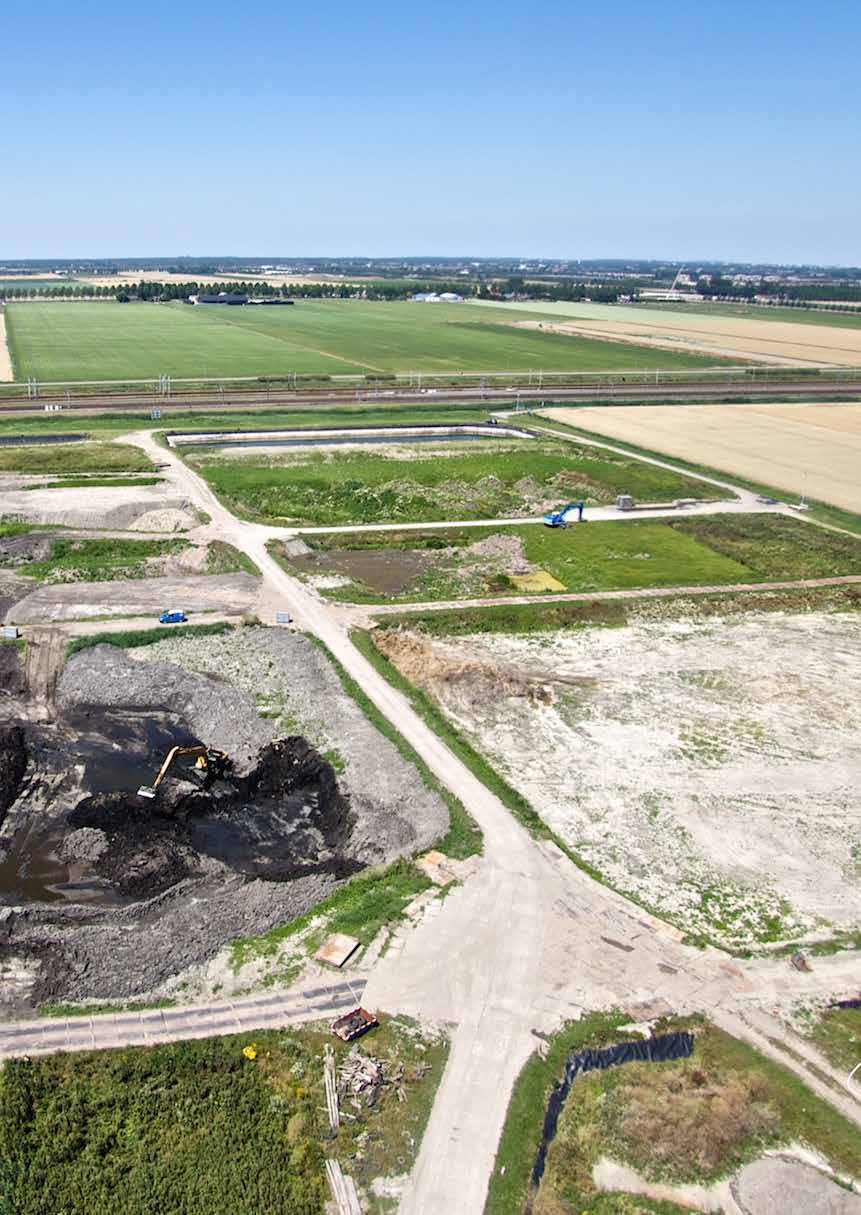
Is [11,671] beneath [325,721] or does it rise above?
above

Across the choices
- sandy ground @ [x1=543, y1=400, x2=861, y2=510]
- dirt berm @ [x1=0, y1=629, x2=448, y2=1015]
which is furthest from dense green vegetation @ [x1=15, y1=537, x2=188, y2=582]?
sandy ground @ [x1=543, y1=400, x2=861, y2=510]

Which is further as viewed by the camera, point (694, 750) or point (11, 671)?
point (11, 671)

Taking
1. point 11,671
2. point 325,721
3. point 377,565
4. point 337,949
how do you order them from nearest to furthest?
point 337,949
point 325,721
point 11,671
point 377,565

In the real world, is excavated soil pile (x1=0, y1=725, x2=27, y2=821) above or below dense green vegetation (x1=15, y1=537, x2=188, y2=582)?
below

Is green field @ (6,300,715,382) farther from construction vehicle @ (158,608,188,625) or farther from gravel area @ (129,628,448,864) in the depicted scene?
gravel area @ (129,628,448,864)

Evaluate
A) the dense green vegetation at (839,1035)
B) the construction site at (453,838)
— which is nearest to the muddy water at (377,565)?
the construction site at (453,838)

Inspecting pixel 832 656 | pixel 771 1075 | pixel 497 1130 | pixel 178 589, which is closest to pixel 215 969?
pixel 497 1130

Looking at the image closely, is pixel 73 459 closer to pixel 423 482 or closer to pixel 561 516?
pixel 423 482

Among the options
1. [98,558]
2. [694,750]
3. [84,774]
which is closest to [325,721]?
[84,774]
